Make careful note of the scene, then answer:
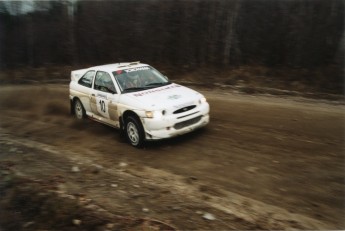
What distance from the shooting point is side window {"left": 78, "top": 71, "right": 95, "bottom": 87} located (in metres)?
10.1

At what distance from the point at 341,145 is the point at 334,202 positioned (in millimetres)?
2510

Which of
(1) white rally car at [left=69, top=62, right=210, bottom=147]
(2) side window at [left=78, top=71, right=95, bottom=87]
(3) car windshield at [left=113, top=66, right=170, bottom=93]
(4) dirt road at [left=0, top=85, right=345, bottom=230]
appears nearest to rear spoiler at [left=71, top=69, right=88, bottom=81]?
(2) side window at [left=78, top=71, right=95, bottom=87]

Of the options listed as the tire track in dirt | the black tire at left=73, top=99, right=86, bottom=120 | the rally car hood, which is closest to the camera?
the tire track in dirt

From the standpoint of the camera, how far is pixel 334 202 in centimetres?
533

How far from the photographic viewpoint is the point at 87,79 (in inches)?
407

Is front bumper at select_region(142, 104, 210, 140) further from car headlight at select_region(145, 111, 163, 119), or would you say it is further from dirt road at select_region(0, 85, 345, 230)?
dirt road at select_region(0, 85, 345, 230)

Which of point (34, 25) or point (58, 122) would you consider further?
point (34, 25)

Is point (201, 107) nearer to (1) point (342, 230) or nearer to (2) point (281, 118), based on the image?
(2) point (281, 118)

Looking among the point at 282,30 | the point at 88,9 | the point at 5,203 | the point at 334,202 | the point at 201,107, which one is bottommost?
the point at 5,203

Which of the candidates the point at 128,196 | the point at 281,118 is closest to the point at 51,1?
the point at 281,118

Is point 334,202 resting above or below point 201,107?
below

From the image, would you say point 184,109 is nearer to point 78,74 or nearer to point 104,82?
point 104,82

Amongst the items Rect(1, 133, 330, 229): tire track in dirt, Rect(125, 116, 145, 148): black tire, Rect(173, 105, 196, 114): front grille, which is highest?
Rect(173, 105, 196, 114): front grille

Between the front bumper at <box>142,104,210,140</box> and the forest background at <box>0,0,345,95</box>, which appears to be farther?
the forest background at <box>0,0,345,95</box>
